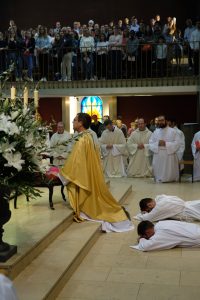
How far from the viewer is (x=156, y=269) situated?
5.12 metres

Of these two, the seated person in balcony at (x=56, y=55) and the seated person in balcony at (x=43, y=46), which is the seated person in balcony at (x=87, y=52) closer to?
the seated person in balcony at (x=56, y=55)

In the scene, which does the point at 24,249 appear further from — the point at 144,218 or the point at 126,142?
the point at 126,142

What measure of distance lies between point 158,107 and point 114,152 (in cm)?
677

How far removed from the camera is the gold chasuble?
6.55 m

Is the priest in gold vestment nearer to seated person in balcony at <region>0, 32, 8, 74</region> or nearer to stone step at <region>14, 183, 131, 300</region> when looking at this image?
stone step at <region>14, 183, 131, 300</region>

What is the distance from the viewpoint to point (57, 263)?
487cm

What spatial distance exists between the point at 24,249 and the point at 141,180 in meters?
6.97

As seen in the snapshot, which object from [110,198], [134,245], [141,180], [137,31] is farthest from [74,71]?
[134,245]

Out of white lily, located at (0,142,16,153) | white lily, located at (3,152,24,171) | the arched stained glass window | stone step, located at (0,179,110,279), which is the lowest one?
stone step, located at (0,179,110,279)

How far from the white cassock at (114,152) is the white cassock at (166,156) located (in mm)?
960

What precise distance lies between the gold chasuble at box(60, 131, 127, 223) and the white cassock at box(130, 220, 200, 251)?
100 cm

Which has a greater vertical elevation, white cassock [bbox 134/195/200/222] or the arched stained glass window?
the arched stained glass window

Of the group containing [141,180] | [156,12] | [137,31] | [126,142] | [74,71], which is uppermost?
[156,12]

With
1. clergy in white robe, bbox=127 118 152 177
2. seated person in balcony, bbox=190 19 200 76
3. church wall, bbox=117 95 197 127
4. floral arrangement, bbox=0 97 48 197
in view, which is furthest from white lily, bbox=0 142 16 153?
church wall, bbox=117 95 197 127
